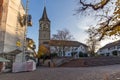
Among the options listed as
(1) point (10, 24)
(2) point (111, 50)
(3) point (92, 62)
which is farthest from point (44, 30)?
(1) point (10, 24)

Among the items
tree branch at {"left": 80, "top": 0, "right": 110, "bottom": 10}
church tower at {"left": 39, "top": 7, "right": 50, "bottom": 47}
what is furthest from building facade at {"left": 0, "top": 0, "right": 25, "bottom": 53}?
church tower at {"left": 39, "top": 7, "right": 50, "bottom": 47}

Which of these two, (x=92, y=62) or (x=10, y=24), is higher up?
(x=10, y=24)

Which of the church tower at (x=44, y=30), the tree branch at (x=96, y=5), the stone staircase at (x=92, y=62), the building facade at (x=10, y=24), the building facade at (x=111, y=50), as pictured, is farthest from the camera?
the church tower at (x=44, y=30)

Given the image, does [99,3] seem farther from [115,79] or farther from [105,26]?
[115,79]

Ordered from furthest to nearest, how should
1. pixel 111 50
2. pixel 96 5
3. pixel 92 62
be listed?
1. pixel 111 50
2. pixel 92 62
3. pixel 96 5

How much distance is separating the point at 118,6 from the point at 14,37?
26876mm

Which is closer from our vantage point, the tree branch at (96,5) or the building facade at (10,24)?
the tree branch at (96,5)

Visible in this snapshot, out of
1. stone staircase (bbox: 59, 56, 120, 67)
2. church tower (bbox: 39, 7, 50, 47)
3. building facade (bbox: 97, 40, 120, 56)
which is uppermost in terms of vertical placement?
church tower (bbox: 39, 7, 50, 47)

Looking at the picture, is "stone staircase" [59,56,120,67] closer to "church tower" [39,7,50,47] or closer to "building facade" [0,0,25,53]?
"building facade" [0,0,25,53]

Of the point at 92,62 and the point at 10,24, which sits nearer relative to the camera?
the point at 10,24

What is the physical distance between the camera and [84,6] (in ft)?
48.4

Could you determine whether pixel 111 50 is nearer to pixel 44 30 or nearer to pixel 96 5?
pixel 44 30

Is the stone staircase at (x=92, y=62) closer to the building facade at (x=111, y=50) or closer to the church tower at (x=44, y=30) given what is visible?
the building facade at (x=111, y=50)

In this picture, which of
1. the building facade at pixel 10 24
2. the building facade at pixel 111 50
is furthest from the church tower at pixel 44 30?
the building facade at pixel 10 24
